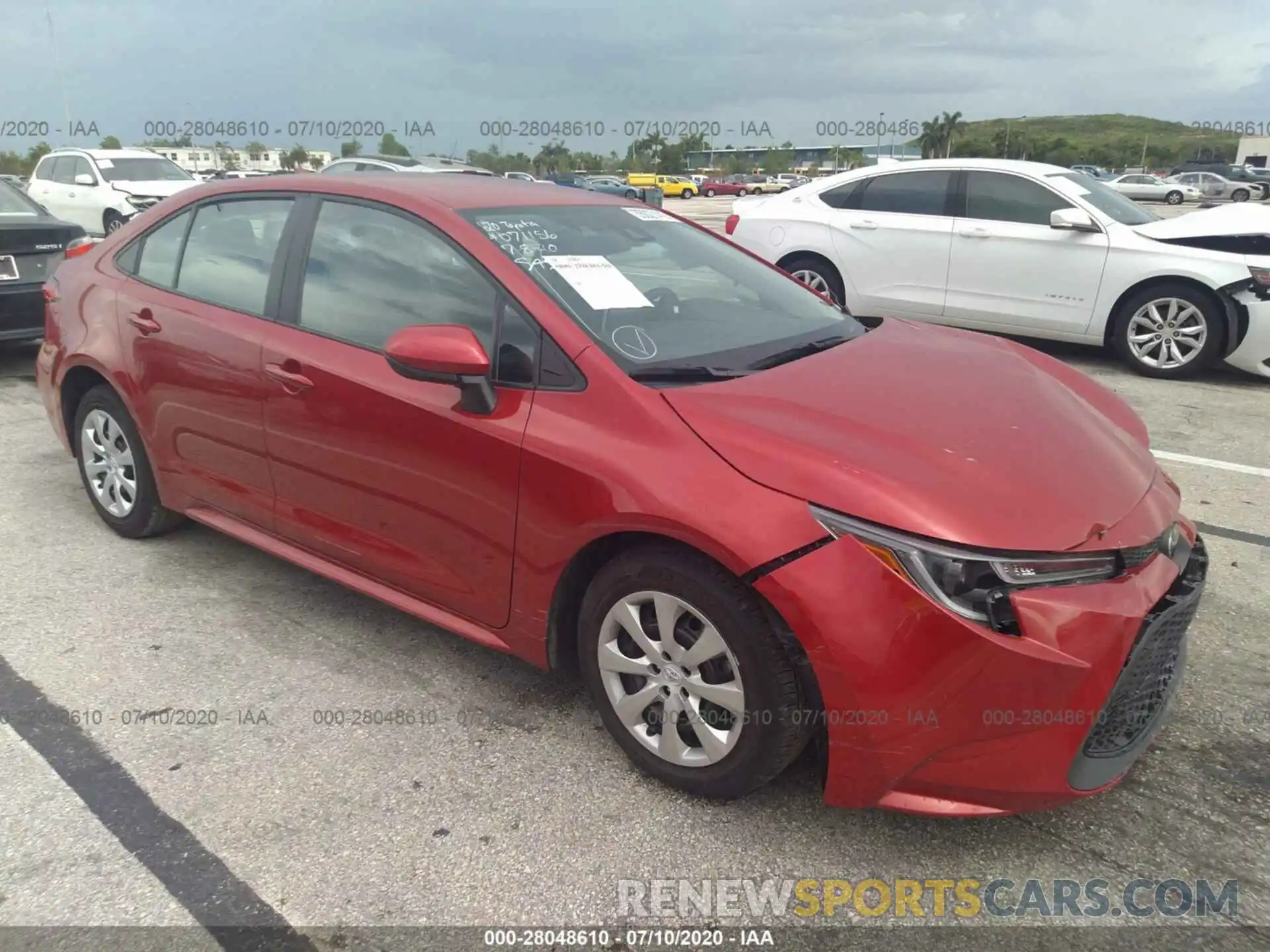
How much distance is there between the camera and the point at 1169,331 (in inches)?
271

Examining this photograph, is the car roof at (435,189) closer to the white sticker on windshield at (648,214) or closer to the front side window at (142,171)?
the white sticker on windshield at (648,214)

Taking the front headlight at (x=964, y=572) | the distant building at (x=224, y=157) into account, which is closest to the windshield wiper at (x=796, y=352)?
the front headlight at (x=964, y=572)

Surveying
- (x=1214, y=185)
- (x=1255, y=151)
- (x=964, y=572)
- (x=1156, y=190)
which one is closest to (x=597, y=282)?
(x=964, y=572)

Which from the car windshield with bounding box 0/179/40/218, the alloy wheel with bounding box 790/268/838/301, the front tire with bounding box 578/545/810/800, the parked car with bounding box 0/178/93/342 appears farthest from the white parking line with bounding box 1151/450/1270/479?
the car windshield with bounding box 0/179/40/218

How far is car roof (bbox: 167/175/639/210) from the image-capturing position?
120 inches

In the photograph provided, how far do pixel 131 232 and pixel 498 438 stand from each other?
246 cm

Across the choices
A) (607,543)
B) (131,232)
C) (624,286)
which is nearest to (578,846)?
(607,543)

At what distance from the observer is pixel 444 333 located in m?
2.53

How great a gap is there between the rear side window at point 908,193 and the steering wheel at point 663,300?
554cm

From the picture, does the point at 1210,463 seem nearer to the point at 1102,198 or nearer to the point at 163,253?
the point at 1102,198

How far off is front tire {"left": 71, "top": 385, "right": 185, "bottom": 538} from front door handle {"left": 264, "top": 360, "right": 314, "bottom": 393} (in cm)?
106

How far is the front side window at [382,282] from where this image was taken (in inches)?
110

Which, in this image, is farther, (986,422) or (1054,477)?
(986,422)

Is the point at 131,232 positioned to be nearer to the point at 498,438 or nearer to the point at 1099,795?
the point at 498,438
